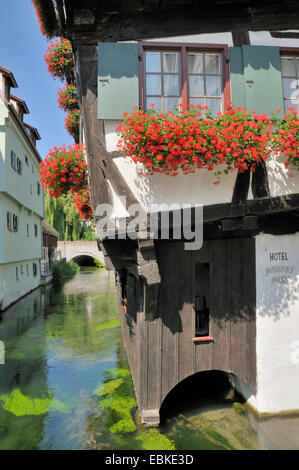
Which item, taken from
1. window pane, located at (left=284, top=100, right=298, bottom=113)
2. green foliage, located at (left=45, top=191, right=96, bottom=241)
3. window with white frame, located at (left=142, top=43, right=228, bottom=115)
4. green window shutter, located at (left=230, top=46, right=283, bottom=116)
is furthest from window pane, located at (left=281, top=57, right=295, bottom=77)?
green foliage, located at (left=45, top=191, right=96, bottom=241)

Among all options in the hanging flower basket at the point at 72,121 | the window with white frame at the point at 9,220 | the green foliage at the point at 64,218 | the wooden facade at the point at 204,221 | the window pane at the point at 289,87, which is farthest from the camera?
the green foliage at the point at 64,218

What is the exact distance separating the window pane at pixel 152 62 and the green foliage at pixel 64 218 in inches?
1121

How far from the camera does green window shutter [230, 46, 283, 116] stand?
4715 millimetres

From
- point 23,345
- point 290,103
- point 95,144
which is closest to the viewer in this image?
point 95,144

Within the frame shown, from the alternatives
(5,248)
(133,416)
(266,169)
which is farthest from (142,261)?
(5,248)

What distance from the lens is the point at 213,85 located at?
4.90 m

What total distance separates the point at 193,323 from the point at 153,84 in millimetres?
3681

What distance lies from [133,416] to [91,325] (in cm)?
680

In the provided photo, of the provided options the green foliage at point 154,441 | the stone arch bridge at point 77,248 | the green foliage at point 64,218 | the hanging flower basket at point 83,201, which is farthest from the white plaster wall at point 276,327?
the stone arch bridge at point 77,248

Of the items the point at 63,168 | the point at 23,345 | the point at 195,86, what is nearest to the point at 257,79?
the point at 195,86

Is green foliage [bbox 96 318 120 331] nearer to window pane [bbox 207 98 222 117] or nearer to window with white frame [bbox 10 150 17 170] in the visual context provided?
window with white frame [bbox 10 150 17 170]

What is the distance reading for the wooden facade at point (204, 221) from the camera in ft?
15.4

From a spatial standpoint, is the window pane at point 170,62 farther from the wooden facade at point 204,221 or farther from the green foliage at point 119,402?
the green foliage at point 119,402

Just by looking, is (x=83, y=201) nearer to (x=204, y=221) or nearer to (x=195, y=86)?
(x=204, y=221)
